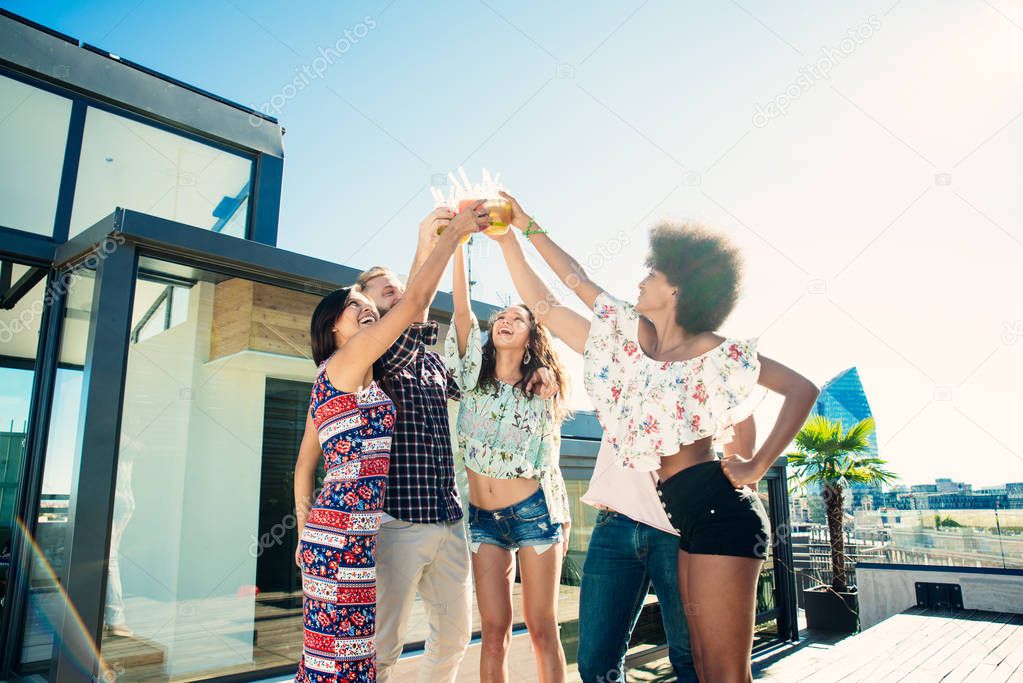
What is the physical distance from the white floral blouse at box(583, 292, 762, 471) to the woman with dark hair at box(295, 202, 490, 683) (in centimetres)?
50

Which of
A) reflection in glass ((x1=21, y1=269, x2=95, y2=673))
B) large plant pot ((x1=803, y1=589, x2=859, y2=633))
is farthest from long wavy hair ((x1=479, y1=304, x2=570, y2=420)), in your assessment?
large plant pot ((x1=803, y1=589, x2=859, y2=633))

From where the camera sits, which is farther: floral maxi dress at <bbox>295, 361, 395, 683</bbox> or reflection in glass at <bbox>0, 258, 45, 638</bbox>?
reflection in glass at <bbox>0, 258, 45, 638</bbox>

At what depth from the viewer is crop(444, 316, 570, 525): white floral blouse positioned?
7.30 feet

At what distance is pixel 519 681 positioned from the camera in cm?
384

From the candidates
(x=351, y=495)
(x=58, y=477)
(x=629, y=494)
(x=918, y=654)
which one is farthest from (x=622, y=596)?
(x=918, y=654)

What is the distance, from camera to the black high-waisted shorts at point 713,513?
1.39m

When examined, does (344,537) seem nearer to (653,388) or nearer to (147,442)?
(653,388)

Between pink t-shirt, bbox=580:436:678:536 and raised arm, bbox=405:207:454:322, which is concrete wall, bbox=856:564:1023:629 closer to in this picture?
pink t-shirt, bbox=580:436:678:536

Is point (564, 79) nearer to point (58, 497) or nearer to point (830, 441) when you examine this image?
point (58, 497)

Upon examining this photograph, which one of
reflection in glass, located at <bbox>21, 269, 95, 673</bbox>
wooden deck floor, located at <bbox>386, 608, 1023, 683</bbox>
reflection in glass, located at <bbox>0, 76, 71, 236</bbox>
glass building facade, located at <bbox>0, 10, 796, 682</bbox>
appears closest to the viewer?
glass building facade, located at <bbox>0, 10, 796, 682</bbox>

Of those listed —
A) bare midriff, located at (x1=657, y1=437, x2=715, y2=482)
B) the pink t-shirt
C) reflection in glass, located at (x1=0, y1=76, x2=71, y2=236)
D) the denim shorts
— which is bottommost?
the denim shorts

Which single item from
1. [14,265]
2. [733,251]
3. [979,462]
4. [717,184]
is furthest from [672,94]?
[979,462]

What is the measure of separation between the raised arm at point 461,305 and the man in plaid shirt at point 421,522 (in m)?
0.21

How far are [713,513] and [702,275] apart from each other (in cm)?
58
